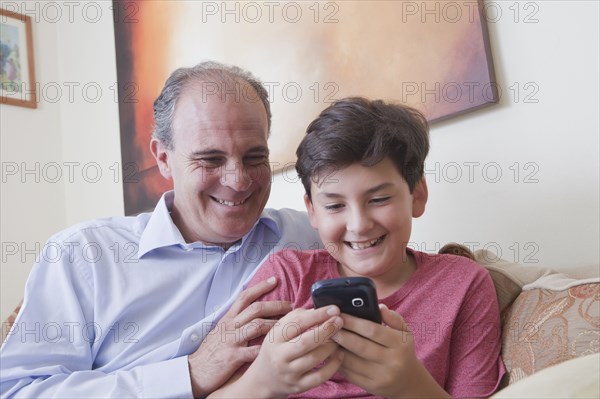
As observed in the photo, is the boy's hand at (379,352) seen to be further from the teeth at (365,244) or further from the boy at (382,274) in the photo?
the teeth at (365,244)

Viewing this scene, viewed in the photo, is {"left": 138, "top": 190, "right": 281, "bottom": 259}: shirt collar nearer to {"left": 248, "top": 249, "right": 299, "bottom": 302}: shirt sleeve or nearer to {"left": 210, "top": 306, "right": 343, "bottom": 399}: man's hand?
{"left": 248, "top": 249, "right": 299, "bottom": 302}: shirt sleeve

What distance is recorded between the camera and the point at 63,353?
1.20 m

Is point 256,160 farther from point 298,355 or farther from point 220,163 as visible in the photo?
point 298,355

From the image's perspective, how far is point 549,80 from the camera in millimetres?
1246

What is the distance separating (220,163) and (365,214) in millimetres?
472

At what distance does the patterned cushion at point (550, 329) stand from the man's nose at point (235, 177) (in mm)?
632

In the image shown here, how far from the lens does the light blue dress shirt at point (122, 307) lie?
114 cm

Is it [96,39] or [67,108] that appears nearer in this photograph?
[96,39]

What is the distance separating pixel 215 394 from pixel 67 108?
2643 mm

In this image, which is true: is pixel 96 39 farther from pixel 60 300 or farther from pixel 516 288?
pixel 516 288

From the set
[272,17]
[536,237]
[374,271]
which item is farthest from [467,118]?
[272,17]

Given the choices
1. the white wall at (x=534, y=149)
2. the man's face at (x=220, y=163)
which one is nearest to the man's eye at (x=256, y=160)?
the man's face at (x=220, y=163)

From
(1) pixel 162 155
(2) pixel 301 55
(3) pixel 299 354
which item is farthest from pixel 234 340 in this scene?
(2) pixel 301 55

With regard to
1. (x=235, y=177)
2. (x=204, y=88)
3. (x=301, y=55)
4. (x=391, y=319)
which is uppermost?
(x=301, y=55)
